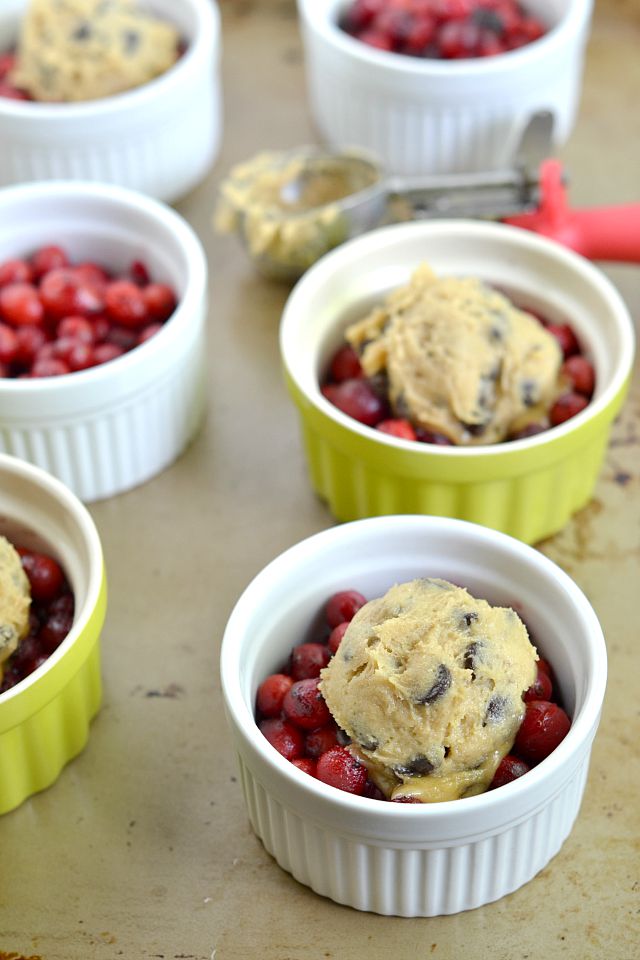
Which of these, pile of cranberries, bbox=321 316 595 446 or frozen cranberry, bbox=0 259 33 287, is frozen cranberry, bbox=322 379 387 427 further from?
frozen cranberry, bbox=0 259 33 287

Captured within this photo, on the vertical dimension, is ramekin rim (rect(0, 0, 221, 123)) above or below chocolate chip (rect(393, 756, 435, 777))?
above

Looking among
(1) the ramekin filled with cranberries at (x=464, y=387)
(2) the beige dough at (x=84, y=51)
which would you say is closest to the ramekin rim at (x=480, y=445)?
(1) the ramekin filled with cranberries at (x=464, y=387)

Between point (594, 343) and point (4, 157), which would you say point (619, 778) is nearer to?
point (594, 343)

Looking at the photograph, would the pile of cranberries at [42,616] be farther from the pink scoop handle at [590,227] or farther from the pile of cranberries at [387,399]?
the pink scoop handle at [590,227]

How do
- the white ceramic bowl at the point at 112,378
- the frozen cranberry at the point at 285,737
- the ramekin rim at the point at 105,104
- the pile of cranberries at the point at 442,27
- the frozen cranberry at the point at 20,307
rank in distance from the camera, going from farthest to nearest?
the pile of cranberries at the point at 442,27 → the ramekin rim at the point at 105,104 → the frozen cranberry at the point at 20,307 → the white ceramic bowl at the point at 112,378 → the frozen cranberry at the point at 285,737

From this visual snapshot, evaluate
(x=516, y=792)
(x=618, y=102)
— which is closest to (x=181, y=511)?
(x=516, y=792)

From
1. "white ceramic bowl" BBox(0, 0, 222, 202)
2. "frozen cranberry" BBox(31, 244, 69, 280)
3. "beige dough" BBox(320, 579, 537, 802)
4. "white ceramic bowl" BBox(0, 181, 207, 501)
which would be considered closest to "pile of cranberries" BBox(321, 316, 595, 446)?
"white ceramic bowl" BBox(0, 181, 207, 501)
